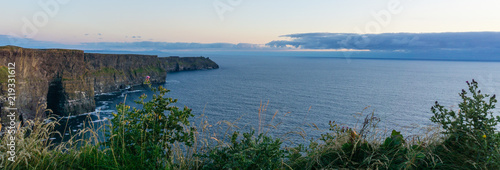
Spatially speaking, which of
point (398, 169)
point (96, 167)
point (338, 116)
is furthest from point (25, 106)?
point (398, 169)

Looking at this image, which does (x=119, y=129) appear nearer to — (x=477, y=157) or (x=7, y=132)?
(x=7, y=132)

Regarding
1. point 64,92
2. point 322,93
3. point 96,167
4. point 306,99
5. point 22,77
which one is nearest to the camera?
point 96,167

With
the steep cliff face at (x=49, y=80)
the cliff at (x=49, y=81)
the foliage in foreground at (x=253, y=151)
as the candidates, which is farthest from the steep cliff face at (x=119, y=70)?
the foliage in foreground at (x=253, y=151)

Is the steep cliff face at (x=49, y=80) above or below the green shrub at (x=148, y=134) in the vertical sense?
below

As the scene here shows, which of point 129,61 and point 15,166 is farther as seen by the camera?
point 129,61

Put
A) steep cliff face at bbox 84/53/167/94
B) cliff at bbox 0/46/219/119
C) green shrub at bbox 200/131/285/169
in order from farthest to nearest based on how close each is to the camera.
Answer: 1. steep cliff face at bbox 84/53/167/94
2. cliff at bbox 0/46/219/119
3. green shrub at bbox 200/131/285/169

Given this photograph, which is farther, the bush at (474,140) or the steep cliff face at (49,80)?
the steep cliff face at (49,80)

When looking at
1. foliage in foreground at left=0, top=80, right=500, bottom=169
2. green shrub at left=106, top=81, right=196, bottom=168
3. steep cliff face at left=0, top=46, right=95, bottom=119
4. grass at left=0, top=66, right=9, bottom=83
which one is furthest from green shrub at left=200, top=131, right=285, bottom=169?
grass at left=0, top=66, right=9, bottom=83

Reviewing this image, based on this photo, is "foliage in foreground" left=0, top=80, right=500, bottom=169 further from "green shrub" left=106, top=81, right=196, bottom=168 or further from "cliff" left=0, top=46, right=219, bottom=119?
"cliff" left=0, top=46, right=219, bottom=119

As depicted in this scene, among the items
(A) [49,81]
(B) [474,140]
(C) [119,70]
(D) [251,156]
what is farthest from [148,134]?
(C) [119,70]

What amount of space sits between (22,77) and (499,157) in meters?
76.0

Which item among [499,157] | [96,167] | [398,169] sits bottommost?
[96,167]

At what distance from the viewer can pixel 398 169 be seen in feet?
15.3

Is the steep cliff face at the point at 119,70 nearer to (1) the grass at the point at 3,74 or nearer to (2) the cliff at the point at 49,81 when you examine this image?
(2) the cliff at the point at 49,81
